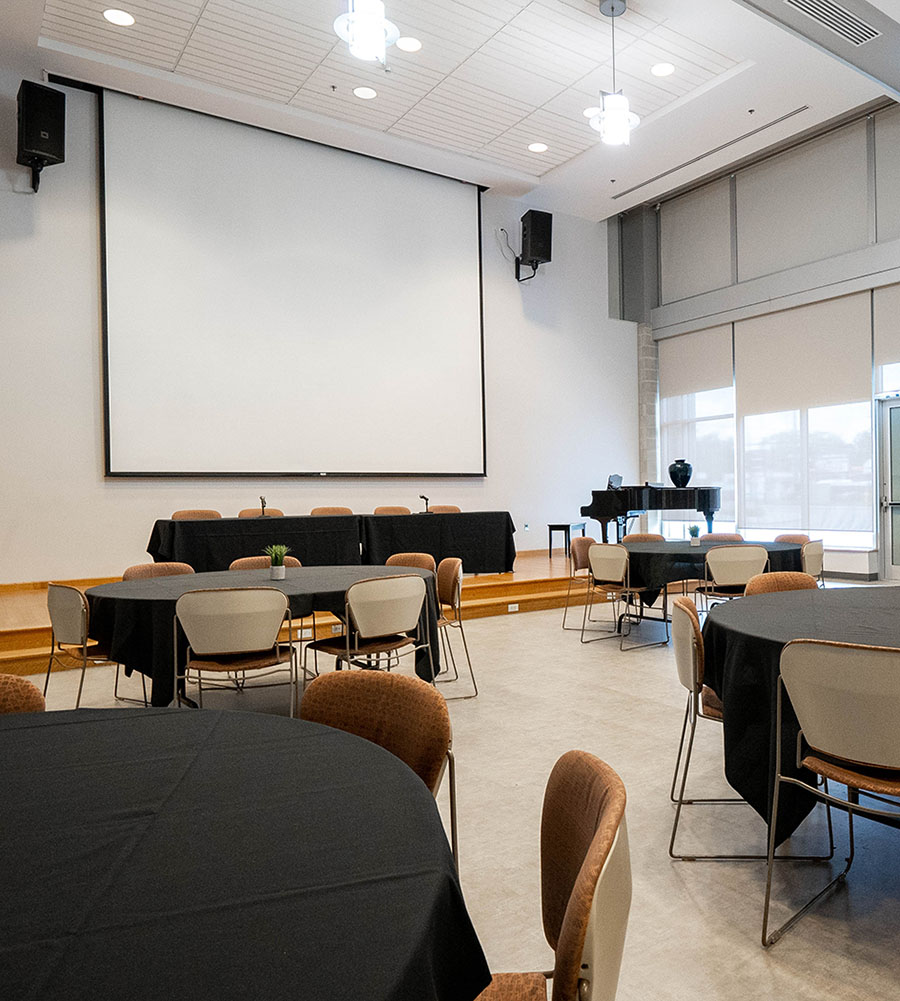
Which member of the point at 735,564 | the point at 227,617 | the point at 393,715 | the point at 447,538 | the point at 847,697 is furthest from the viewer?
the point at 447,538

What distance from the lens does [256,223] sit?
8.61 metres

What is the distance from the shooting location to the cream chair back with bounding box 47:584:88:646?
3.62m

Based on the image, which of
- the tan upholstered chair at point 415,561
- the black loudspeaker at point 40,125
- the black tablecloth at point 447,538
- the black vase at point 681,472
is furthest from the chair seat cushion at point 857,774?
the black loudspeaker at point 40,125

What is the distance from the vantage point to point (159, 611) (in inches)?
135

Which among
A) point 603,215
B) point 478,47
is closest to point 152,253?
point 478,47

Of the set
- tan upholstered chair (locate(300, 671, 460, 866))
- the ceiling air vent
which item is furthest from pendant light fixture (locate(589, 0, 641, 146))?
tan upholstered chair (locate(300, 671, 460, 866))

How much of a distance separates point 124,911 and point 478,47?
8033 millimetres

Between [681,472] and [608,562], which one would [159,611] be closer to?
[608,562]

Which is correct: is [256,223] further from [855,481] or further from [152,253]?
[855,481]

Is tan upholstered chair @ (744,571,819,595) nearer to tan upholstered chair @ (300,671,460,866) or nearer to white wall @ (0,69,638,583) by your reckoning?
tan upholstered chair @ (300,671,460,866)

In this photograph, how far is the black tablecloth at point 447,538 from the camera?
7316mm

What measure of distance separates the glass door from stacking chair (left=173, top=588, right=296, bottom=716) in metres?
8.24

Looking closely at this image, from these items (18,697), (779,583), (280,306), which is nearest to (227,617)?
(18,697)

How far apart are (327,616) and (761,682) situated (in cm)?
498
